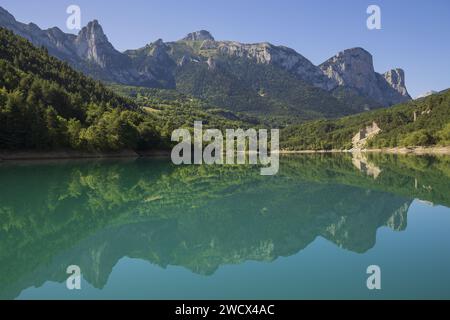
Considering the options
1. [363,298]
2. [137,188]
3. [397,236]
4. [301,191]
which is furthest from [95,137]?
[363,298]

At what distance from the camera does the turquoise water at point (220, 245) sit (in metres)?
9.89

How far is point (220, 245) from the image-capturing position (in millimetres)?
14844

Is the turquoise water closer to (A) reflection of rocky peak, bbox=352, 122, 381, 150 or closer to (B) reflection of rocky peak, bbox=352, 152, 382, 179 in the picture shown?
(B) reflection of rocky peak, bbox=352, 152, 382, 179

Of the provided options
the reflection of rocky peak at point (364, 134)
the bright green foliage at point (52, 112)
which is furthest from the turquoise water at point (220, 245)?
the reflection of rocky peak at point (364, 134)

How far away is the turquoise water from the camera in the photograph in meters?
9.89

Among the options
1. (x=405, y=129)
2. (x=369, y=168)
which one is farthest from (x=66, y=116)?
(x=405, y=129)

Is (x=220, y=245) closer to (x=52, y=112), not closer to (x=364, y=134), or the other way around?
(x=52, y=112)

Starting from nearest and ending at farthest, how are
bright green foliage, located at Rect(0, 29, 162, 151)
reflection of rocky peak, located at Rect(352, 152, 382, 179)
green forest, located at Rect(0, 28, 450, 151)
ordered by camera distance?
reflection of rocky peak, located at Rect(352, 152, 382, 179), bright green foliage, located at Rect(0, 29, 162, 151), green forest, located at Rect(0, 28, 450, 151)

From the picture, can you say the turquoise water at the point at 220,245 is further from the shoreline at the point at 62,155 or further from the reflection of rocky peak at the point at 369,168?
the shoreline at the point at 62,155

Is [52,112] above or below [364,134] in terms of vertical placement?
below

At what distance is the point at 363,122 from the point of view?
19912 centimetres

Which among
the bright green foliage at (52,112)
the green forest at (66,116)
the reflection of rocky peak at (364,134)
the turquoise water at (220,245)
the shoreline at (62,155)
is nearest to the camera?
the turquoise water at (220,245)

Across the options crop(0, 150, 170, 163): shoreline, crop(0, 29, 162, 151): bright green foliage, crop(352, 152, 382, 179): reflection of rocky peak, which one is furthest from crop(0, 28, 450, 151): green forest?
crop(352, 152, 382, 179): reflection of rocky peak

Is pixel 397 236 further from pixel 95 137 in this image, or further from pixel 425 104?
pixel 425 104
